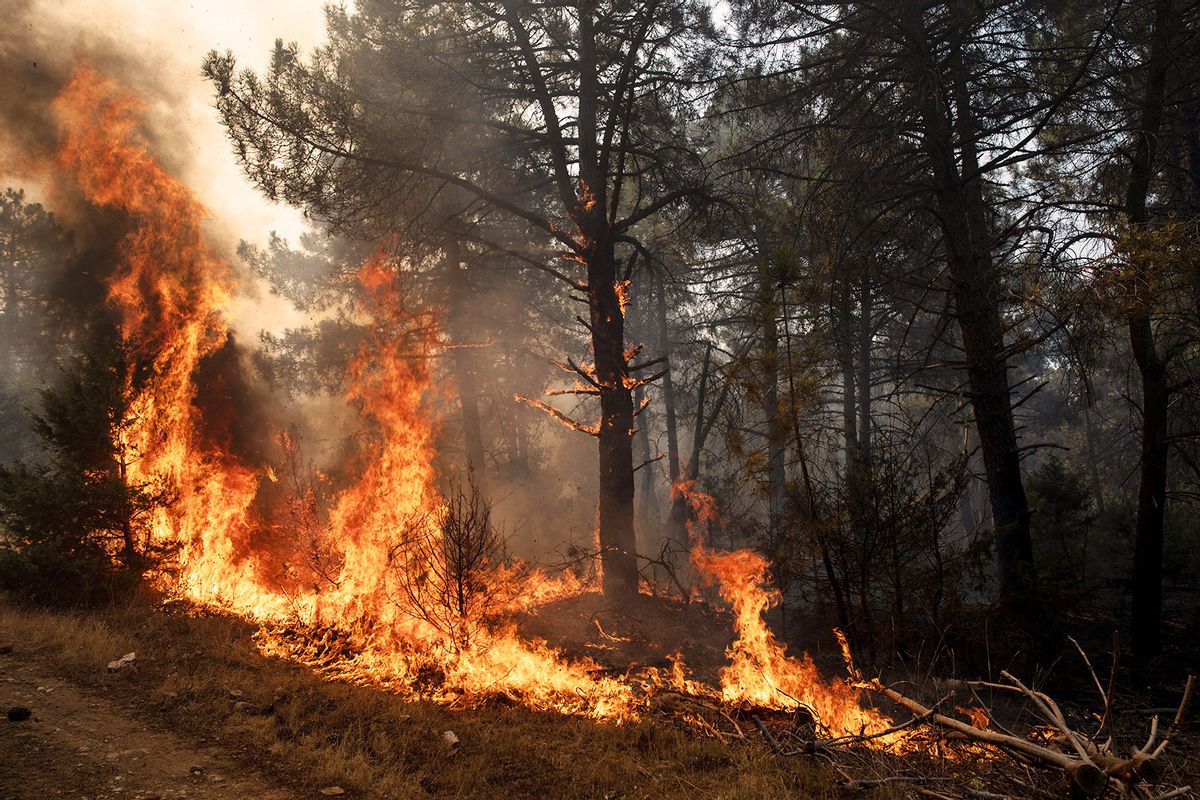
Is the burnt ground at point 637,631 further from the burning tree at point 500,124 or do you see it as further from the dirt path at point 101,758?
the dirt path at point 101,758

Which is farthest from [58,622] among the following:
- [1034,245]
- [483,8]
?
[1034,245]

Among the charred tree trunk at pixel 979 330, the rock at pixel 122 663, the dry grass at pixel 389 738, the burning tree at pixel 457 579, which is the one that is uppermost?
the charred tree trunk at pixel 979 330

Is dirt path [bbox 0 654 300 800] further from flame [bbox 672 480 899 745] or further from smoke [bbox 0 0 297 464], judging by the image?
smoke [bbox 0 0 297 464]

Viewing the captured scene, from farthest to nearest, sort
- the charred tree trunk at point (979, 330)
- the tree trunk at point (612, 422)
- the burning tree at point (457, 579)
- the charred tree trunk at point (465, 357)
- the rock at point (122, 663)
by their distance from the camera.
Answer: the charred tree trunk at point (465, 357) → the tree trunk at point (612, 422) → the charred tree trunk at point (979, 330) → the burning tree at point (457, 579) → the rock at point (122, 663)

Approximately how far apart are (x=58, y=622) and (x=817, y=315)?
1096 cm

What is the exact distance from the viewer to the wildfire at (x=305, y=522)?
25.4ft

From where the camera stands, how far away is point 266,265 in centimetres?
1711

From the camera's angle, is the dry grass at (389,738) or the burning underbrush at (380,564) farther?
the burning underbrush at (380,564)

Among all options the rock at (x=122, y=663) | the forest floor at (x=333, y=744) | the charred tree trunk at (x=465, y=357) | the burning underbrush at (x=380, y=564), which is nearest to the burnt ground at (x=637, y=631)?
the burning underbrush at (x=380, y=564)

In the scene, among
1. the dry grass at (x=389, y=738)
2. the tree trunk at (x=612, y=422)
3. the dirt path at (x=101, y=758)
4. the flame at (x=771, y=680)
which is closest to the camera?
the dirt path at (x=101, y=758)

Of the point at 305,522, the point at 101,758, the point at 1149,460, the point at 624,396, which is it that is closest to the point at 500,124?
the point at 624,396

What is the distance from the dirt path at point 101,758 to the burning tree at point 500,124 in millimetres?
5929

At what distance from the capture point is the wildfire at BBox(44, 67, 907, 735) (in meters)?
7.73

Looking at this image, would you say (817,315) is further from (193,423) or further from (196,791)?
(193,423)
